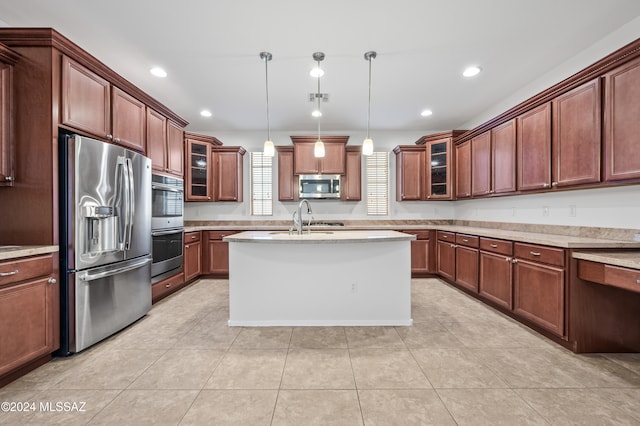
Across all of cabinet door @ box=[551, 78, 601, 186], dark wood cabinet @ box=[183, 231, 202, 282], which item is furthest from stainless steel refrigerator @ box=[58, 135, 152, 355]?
cabinet door @ box=[551, 78, 601, 186]

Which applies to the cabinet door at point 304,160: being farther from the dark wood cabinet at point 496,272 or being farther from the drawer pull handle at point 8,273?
the drawer pull handle at point 8,273

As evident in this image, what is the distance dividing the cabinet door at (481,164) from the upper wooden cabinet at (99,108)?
4.56m

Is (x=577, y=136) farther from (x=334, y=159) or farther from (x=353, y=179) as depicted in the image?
(x=334, y=159)

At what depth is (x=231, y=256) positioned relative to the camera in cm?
275

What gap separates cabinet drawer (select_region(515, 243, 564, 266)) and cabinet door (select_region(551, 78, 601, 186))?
70 centimetres

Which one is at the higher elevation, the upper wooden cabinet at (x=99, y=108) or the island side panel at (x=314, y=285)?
the upper wooden cabinet at (x=99, y=108)

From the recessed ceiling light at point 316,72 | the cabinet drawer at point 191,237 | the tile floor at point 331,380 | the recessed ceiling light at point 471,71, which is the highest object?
the recessed ceiling light at point 471,71

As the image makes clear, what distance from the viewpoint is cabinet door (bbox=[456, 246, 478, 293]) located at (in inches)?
141

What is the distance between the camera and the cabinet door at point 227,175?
5.08 m

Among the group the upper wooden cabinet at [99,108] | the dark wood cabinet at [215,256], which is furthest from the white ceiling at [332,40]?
the dark wood cabinet at [215,256]

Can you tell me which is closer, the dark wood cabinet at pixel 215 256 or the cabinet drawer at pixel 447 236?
the cabinet drawer at pixel 447 236

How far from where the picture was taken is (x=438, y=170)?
4.90 meters

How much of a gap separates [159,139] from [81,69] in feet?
3.90

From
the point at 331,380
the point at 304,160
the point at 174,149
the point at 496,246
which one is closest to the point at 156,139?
the point at 174,149
